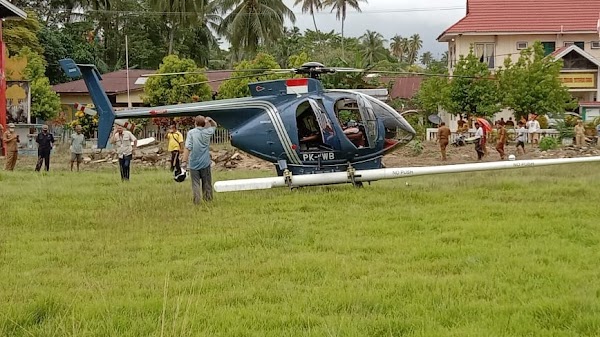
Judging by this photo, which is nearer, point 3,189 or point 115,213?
point 115,213

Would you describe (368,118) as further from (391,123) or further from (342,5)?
(342,5)

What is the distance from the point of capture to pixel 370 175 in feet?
43.2

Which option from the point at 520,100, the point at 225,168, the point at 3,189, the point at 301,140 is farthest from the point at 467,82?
the point at 3,189

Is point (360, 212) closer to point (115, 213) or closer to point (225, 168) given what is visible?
point (115, 213)

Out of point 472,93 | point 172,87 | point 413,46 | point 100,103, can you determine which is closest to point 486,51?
point 472,93

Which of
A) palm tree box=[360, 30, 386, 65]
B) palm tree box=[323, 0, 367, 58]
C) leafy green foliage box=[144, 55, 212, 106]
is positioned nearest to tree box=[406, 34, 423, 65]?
palm tree box=[360, 30, 386, 65]

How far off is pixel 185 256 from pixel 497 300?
3.56 metres

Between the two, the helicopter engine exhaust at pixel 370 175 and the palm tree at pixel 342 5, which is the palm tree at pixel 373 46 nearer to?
the palm tree at pixel 342 5

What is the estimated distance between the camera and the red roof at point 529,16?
144ft

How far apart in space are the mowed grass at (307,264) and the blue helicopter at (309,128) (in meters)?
0.82

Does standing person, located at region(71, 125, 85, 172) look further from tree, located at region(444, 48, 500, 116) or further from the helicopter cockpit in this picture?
tree, located at region(444, 48, 500, 116)

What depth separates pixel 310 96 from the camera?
13.7m

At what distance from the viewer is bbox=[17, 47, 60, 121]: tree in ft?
138

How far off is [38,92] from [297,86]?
3259 cm
